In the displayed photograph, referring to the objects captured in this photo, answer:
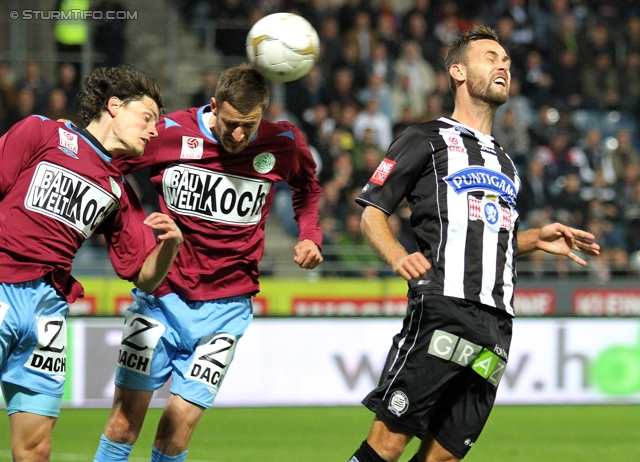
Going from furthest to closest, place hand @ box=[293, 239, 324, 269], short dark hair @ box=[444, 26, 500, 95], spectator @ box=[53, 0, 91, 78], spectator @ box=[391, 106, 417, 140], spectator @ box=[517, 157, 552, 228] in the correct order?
spectator @ box=[391, 106, 417, 140] → spectator @ box=[517, 157, 552, 228] → spectator @ box=[53, 0, 91, 78] → hand @ box=[293, 239, 324, 269] → short dark hair @ box=[444, 26, 500, 95]

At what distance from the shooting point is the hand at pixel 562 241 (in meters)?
4.95

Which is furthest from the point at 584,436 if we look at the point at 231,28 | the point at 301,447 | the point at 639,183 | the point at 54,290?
the point at 231,28

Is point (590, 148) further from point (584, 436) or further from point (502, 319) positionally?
point (502, 319)

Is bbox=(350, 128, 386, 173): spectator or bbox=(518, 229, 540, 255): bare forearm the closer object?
bbox=(518, 229, 540, 255): bare forearm

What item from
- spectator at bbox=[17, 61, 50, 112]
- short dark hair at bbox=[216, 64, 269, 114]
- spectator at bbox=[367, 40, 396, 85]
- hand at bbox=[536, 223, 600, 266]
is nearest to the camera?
hand at bbox=[536, 223, 600, 266]

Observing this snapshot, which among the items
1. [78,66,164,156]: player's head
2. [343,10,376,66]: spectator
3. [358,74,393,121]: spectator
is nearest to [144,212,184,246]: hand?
[78,66,164,156]: player's head

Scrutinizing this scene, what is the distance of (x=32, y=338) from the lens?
4.39 m

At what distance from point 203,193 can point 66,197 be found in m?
0.96

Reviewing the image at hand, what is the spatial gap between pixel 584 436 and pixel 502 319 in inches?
190

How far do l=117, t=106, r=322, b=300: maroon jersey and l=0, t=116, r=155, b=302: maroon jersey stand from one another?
1.91 ft

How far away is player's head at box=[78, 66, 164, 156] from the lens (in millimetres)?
4723

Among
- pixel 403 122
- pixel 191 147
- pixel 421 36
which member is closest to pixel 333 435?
pixel 191 147

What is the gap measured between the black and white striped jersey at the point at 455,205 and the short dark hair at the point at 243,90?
82 cm

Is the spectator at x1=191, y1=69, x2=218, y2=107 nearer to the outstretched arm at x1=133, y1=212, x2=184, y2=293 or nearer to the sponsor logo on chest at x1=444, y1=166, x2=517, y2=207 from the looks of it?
the outstretched arm at x1=133, y1=212, x2=184, y2=293
